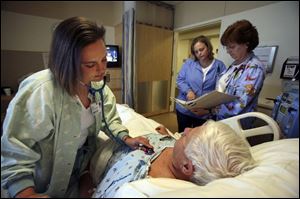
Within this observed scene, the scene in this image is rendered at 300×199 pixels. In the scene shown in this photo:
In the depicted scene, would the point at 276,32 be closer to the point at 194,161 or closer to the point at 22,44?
the point at 194,161

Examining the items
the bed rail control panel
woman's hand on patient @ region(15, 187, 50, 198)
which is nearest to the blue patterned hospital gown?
woman's hand on patient @ region(15, 187, 50, 198)

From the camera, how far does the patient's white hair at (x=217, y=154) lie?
1.41 ft

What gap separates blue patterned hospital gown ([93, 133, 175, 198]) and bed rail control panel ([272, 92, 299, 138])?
366 mm

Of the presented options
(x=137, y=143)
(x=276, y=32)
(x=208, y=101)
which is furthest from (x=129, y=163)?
Answer: (x=276, y=32)

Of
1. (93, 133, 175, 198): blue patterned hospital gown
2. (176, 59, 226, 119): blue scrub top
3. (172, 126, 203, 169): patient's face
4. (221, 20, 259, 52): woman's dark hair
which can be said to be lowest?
(93, 133, 175, 198): blue patterned hospital gown

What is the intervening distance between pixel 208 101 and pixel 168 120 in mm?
195

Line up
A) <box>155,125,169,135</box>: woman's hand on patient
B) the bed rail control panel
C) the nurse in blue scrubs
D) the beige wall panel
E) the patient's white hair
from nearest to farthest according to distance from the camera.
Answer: the bed rail control panel → the patient's white hair → the beige wall panel → the nurse in blue scrubs → <box>155,125,169,135</box>: woman's hand on patient

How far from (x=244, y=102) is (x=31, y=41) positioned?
0.53 m

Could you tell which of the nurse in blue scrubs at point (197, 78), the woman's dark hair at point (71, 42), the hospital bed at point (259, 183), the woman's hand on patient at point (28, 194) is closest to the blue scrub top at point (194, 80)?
the nurse in blue scrubs at point (197, 78)

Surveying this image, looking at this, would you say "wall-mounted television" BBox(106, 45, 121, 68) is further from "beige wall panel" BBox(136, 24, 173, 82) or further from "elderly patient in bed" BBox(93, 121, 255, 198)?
"elderly patient in bed" BBox(93, 121, 255, 198)

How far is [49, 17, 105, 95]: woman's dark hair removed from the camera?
38 cm

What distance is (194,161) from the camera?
1.60ft

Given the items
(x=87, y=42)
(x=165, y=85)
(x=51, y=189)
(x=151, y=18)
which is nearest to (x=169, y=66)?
(x=165, y=85)

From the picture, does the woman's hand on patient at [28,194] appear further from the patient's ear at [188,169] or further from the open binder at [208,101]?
the open binder at [208,101]
